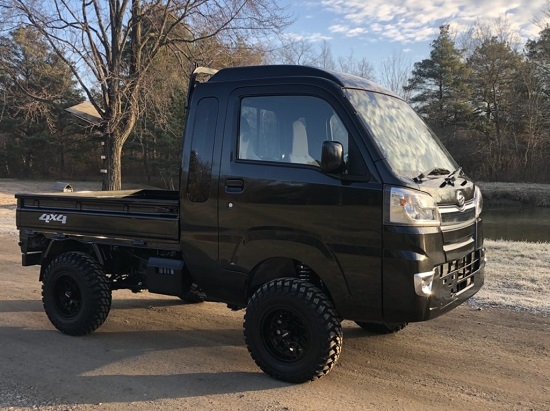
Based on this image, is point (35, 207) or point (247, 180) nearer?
point (247, 180)

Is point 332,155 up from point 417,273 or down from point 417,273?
up

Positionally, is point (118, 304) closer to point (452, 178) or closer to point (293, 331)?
point (293, 331)

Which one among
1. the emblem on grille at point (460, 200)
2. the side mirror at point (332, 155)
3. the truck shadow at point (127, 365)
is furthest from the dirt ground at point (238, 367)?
the side mirror at point (332, 155)

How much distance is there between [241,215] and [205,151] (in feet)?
2.39

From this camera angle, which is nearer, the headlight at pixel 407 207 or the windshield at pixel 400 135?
the headlight at pixel 407 207

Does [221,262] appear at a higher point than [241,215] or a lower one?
lower

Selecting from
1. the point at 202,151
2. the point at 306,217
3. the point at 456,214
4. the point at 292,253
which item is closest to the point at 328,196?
the point at 306,217

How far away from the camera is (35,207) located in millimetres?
5938

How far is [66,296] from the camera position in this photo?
224 inches

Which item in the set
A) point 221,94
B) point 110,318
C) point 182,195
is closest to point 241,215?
point 182,195

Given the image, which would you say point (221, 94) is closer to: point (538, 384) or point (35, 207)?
point (35, 207)

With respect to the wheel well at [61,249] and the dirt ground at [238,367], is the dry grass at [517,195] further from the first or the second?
the wheel well at [61,249]

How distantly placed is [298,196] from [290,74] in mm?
1096

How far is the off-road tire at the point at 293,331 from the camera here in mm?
4125
